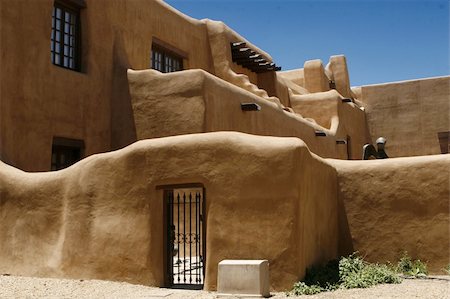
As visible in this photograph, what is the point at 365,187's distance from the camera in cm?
1162

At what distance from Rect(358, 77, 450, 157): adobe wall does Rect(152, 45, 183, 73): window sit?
13.8m

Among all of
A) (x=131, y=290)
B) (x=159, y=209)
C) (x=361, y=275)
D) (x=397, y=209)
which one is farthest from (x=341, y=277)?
(x=131, y=290)

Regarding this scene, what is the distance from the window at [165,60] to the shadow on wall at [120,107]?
2212 millimetres

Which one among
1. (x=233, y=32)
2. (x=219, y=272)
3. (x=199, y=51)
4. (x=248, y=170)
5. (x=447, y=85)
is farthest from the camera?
(x=447, y=85)

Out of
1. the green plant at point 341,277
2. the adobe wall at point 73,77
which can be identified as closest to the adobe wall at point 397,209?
the green plant at point 341,277

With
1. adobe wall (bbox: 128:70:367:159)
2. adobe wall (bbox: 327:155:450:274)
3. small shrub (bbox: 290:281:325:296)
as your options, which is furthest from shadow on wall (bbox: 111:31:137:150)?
small shrub (bbox: 290:281:325:296)

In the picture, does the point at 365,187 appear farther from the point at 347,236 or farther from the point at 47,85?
the point at 47,85

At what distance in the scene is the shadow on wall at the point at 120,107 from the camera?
14742 millimetres

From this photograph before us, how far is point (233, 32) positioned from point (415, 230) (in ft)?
44.5

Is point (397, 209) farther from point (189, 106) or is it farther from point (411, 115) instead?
point (411, 115)

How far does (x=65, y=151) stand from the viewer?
14320 mm

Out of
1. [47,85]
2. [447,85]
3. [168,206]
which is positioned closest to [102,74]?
[47,85]

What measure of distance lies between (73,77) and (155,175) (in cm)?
590

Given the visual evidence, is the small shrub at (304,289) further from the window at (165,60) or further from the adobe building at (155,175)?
the window at (165,60)
